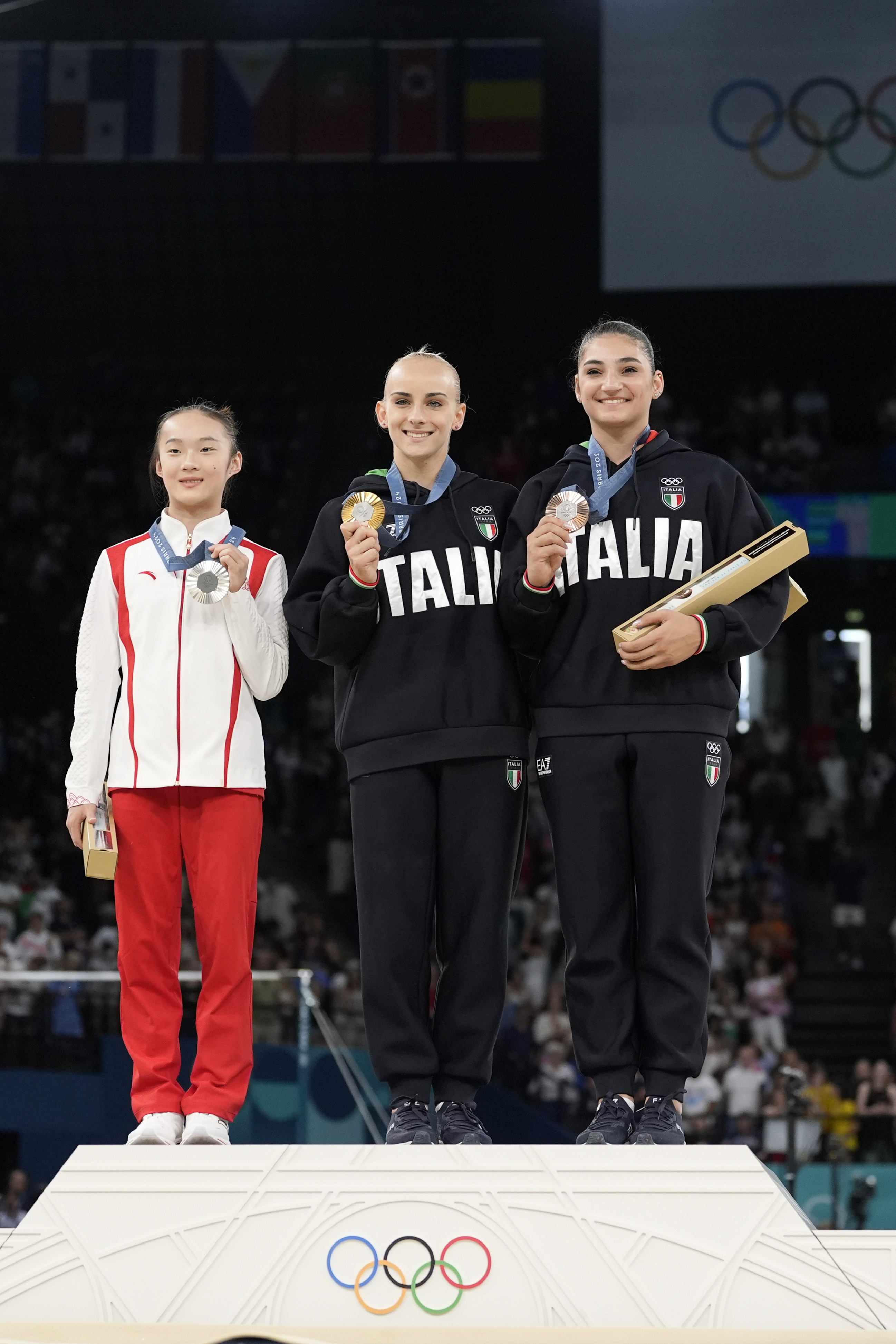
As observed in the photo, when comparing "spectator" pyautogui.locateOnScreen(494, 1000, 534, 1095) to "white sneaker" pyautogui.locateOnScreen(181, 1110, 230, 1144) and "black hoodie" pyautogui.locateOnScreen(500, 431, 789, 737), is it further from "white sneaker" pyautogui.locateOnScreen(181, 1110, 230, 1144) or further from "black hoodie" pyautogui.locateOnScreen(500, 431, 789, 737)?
"black hoodie" pyautogui.locateOnScreen(500, 431, 789, 737)

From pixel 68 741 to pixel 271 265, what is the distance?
20.7ft

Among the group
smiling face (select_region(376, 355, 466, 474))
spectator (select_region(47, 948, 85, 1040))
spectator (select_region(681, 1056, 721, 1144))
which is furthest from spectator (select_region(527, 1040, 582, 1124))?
smiling face (select_region(376, 355, 466, 474))

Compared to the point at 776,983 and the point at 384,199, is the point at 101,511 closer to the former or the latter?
the point at 384,199

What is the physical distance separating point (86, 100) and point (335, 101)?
2561 millimetres

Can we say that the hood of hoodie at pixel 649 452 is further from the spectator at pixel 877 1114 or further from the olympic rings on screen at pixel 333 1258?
the spectator at pixel 877 1114

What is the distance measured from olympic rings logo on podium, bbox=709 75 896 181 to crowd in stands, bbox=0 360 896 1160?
2929mm

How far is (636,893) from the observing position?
3426 millimetres

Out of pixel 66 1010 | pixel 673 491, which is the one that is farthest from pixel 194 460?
pixel 66 1010

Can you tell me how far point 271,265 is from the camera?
17.9 metres

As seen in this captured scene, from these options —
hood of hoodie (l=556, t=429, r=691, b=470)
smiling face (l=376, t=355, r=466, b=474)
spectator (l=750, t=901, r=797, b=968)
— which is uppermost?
smiling face (l=376, t=355, r=466, b=474)

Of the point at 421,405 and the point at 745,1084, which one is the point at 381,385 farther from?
the point at 421,405

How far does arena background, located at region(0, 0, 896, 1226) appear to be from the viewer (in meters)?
13.1

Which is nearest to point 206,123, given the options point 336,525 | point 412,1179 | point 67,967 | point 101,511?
point 101,511

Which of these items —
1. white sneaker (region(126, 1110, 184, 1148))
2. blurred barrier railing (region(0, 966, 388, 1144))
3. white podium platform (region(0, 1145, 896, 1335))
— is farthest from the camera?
blurred barrier railing (region(0, 966, 388, 1144))
